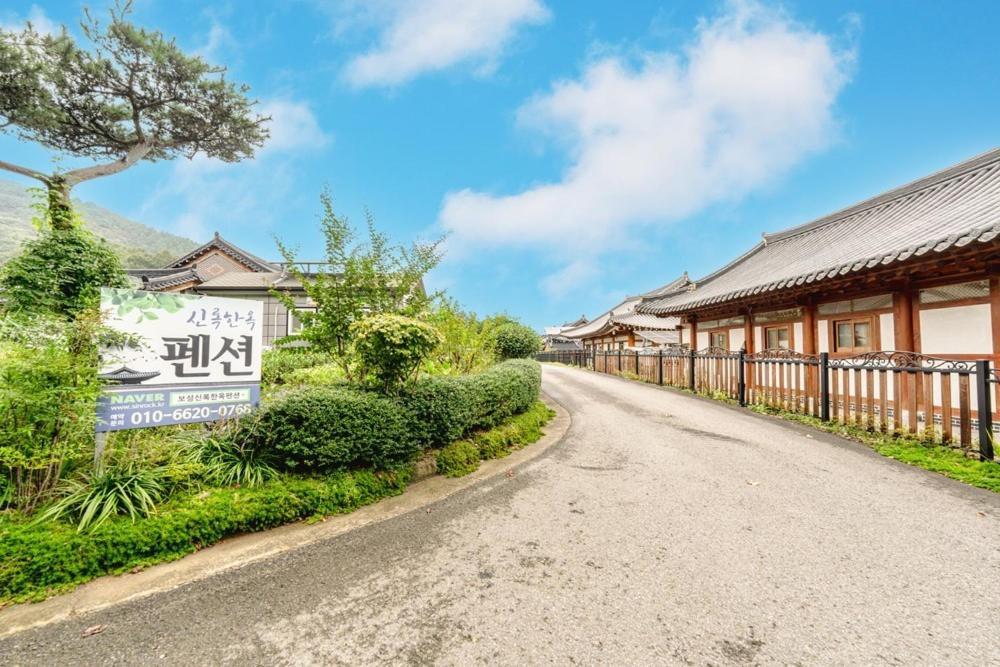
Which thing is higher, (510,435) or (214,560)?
(510,435)

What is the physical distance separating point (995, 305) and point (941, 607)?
6.72 meters

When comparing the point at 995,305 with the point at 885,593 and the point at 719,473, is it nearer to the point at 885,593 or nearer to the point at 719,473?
the point at 719,473

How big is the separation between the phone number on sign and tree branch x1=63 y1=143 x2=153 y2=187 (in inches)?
422

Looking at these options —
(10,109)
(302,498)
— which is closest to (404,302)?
(302,498)

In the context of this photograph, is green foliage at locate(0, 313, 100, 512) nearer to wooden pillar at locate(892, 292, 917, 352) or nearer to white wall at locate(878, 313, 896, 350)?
wooden pillar at locate(892, 292, 917, 352)

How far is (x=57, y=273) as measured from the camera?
3.46 meters

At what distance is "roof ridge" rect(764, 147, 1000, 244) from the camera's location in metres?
8.47

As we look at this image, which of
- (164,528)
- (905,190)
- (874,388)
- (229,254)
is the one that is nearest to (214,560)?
(164,528)

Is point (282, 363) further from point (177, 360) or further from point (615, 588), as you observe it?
point (615, 588)

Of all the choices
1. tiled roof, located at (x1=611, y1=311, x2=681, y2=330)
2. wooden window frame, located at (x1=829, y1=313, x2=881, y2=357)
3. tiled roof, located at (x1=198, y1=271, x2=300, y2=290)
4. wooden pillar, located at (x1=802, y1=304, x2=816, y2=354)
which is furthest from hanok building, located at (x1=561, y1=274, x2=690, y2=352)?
tiled roof, located at (x1=198, y1=271, x2=300, y2=290)

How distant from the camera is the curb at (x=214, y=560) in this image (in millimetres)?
2123

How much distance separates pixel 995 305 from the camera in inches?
227

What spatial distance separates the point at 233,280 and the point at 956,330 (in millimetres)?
26300

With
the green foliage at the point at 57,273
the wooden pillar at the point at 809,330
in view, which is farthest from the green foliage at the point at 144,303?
the wooden pillar at the point at 809,330
